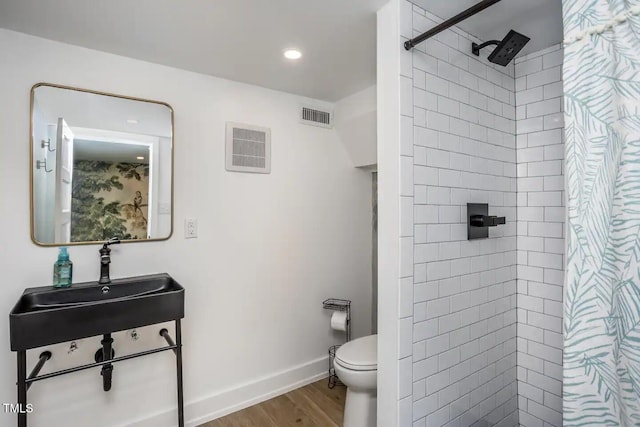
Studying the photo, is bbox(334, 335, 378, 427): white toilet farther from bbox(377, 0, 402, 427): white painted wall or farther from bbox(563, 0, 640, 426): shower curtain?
bbox(563, 0, 640, 426): shower curtain

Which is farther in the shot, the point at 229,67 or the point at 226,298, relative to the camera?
the point at 226,298

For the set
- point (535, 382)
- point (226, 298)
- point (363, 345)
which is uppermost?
point (226, 298)

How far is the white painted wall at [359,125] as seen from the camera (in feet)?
7.84

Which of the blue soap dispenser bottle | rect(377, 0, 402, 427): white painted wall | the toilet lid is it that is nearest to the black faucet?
the blue soap dispenser bottle

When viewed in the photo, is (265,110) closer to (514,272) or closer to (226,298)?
(226,298)

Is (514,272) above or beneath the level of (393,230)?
beneath

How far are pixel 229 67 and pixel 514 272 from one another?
6.98 feet

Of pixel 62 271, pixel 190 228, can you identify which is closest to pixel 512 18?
pixel 190 228

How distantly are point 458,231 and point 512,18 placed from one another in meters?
1.06

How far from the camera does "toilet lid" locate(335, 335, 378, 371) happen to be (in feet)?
5.59

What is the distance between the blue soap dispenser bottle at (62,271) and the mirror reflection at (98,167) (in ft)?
0.38

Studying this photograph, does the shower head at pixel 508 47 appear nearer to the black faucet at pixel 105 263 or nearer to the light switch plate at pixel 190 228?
the light switch plate at pixel 190 228

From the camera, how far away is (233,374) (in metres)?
2.21

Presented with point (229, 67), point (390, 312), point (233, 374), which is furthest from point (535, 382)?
point (229, 67)
